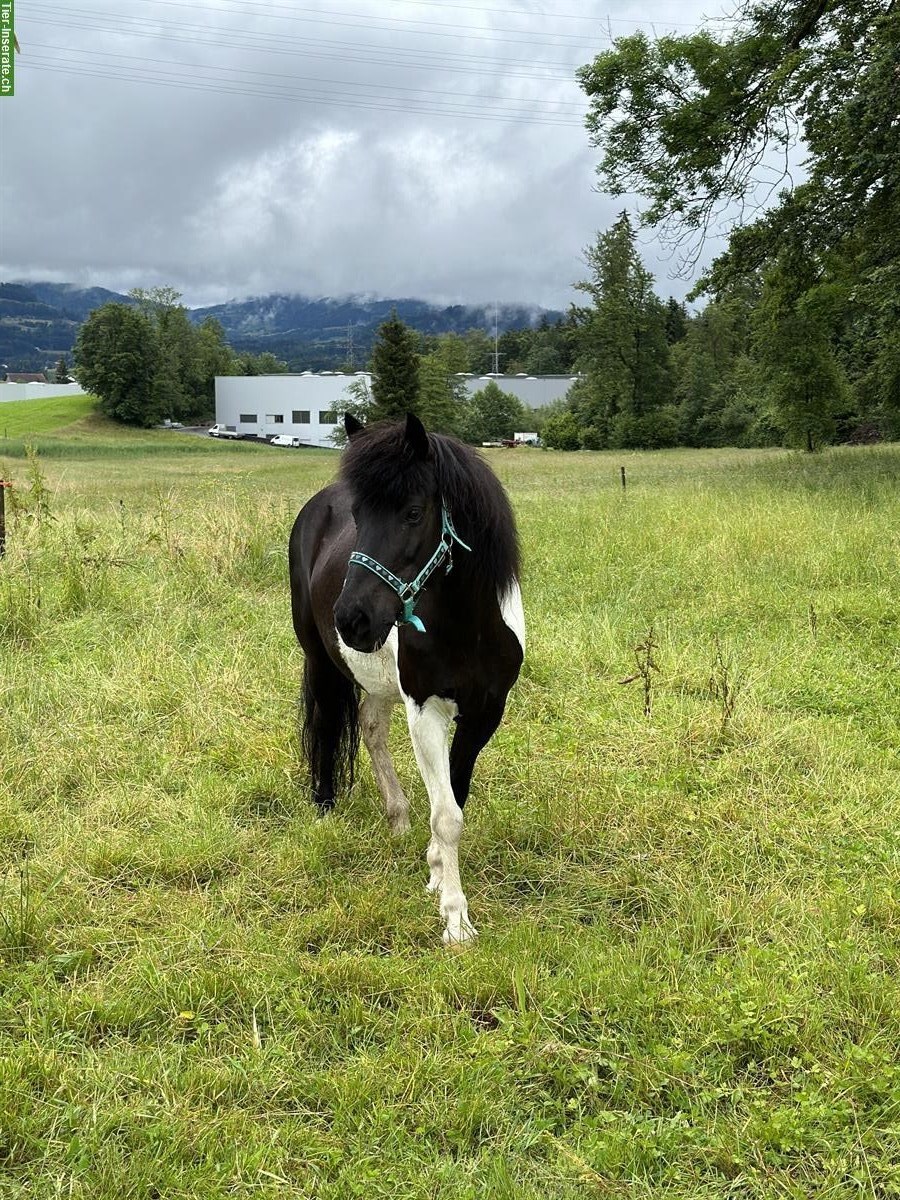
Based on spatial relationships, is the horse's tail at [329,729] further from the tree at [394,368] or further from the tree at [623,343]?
the tree at [623,343]

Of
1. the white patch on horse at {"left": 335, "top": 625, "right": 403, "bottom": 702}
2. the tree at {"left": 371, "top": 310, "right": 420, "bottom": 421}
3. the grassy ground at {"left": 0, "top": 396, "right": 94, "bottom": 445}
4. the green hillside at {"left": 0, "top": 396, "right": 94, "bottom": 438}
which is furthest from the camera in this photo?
the grassy ground at {"left": 0, "top": 396, "right": 94, "bottom": 445}

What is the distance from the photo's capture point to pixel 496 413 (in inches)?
3041

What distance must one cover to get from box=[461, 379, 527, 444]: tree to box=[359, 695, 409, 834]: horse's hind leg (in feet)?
235

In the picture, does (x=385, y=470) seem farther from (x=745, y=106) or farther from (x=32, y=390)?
(x=32, y=390)

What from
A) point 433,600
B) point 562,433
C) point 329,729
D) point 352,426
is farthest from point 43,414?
point 433,600

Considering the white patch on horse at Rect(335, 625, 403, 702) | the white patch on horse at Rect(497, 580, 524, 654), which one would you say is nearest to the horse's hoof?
the white patch on horse at Rect(335, 625, 403, 702)

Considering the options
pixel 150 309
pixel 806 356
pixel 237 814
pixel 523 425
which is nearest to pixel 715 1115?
pixel 237 814

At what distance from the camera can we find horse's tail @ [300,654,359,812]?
4.41 m

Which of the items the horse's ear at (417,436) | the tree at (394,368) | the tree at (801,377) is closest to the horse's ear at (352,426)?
the horse's ear at (417,436)

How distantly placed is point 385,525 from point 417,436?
0.33 meters

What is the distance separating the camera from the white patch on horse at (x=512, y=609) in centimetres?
338

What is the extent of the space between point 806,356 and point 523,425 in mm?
51793

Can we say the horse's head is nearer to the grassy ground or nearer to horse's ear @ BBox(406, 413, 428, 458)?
horse's ear @ BBox(406, 413, 428, 458)

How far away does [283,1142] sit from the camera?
7.34 ft
